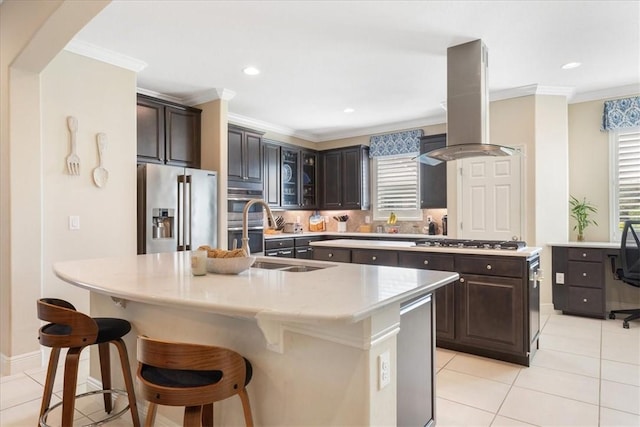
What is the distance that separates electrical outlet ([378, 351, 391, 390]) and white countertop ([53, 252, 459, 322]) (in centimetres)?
22

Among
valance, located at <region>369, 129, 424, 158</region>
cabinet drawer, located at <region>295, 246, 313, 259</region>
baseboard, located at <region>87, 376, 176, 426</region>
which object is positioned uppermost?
valance, located at <region>369, 129, 424, 158</region>

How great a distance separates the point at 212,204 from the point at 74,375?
267 cm

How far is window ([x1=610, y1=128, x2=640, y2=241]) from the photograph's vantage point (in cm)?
456

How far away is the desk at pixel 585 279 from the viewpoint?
167 inches

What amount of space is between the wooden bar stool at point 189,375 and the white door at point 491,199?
13.7ft

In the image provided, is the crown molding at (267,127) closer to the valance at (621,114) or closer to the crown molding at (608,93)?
the crown molding at (608,93)

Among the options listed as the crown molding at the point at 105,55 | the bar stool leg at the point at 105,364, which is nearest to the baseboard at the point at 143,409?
the bar stool leg at the point at 105,364

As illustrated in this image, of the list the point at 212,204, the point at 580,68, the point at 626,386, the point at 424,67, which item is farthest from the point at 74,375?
the point at 580,68

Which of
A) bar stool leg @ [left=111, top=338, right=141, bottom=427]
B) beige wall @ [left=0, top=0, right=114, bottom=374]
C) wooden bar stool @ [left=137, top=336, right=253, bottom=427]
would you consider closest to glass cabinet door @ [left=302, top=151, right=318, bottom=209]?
beige wall @ [left=0, top=0, right=114, bottom=374]

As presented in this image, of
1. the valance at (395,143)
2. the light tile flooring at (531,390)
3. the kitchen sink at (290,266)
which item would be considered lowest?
the light tile flooring at (531,390)

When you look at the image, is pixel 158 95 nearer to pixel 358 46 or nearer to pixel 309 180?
pixel 358 46

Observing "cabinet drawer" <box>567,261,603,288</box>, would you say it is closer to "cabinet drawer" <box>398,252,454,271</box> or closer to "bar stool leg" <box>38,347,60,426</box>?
"cabinet drawer" <box>398,252,454,271</box>

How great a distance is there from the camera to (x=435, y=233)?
19.5 feet

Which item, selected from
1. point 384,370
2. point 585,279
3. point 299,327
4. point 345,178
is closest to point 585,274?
point 585,279
